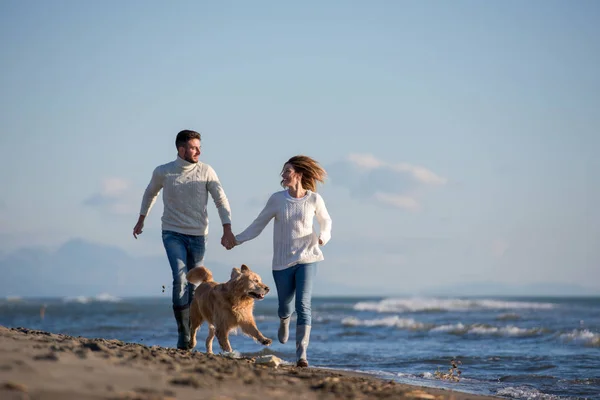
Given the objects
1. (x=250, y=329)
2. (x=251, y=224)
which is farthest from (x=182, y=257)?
(x=250, y=329)

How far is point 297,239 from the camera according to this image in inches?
307

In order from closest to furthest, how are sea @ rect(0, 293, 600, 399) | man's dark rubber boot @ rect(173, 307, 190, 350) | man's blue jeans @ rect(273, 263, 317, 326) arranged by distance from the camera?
man's blue jeans @ rect(273, 263, 317, 326), man's dark rubber boot @ rect(173, 307, 190, 350), sea @ rect(0, 293, 600, 399)

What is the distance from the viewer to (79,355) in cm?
555

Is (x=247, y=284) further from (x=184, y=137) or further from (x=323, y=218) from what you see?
(x=184, y=137)

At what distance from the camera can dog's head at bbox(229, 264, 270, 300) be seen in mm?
7742

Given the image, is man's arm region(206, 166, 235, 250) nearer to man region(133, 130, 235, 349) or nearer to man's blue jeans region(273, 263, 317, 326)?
man region(133, 130, 235, 349)

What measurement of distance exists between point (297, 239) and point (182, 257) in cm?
146

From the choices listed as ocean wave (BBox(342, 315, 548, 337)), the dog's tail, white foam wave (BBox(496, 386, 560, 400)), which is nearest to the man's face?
the dog's tail

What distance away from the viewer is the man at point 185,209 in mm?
8406

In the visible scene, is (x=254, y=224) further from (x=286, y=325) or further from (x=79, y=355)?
(x=79, y=355)

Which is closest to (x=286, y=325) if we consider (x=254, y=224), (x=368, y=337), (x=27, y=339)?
(x=254, y=224)

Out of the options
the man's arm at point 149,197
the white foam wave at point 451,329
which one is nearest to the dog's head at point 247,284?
the man's arm at point 149,197

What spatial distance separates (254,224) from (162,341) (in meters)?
8.74

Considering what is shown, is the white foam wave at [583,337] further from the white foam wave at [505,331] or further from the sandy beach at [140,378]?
the sandy beach at [140,378]
